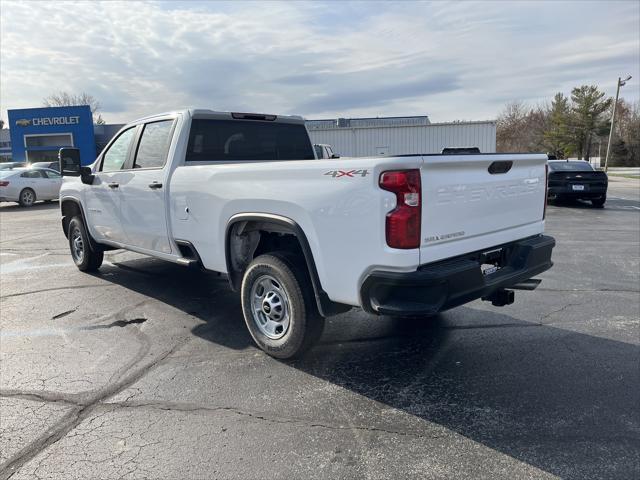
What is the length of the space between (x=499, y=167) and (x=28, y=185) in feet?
64.4

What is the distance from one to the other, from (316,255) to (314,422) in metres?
1.12

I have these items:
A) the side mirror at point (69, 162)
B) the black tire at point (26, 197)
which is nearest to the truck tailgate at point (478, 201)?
the side mirror at point (69, 162)

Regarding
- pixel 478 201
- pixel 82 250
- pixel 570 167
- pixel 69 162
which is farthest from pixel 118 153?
pixel 570 167

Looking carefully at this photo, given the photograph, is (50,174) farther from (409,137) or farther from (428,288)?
(428,288)

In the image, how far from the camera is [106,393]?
11.9ft

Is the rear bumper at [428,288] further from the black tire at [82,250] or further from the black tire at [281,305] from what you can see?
the black tire at [82,250]

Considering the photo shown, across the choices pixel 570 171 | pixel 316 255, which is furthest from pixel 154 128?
pixel 570 171

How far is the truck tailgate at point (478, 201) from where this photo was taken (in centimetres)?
322

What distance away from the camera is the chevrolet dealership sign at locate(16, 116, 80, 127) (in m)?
41.8

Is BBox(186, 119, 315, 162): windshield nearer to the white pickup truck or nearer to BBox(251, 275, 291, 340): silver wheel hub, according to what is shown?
the white pickup truck

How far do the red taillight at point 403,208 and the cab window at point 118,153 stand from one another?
392 centimetres

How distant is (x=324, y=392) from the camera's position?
141 inches

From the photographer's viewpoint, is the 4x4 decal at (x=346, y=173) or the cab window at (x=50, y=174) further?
the cab window at (x=50, y=174)

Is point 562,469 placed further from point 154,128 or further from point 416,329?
point 154,128
